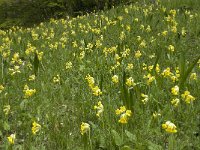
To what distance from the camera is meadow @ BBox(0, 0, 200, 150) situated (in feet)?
13.0

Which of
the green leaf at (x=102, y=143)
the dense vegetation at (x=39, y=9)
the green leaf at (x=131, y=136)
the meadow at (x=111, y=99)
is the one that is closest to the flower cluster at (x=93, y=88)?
the meadow at (x=111, y=99)

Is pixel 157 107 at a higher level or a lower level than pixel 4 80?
higher

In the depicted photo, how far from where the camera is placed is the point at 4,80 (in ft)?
23.3

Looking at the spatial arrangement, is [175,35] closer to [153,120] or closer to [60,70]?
[60,70]

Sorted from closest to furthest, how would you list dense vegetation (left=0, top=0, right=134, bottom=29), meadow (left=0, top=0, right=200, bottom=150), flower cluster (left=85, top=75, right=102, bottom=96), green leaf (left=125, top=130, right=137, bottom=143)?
green leaf (left=125, top=130, right=137, bottom=143) → meadow (left=0, top=0, right=200, bottom=150) → flower cluster (left=85, top=75, right=102, bottom=96) → dense vegetation (left=0, top=0, right=134, bottom=29)

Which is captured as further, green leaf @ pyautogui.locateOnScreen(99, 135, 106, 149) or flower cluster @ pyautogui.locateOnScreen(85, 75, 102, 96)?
flower cluster @ pyautogui.locateOnScreen(85, 75, 102, 96)

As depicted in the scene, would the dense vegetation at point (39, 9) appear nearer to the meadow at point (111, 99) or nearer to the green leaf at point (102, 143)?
the meadow at point (111, 99)

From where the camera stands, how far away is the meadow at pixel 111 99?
3971 mm

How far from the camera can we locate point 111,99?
514cm

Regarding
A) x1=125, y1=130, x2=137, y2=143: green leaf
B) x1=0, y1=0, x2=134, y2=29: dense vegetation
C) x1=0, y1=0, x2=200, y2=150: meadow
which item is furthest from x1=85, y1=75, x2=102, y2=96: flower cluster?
x1=0, y1=0, x2=134, y2=29: dense vegetation

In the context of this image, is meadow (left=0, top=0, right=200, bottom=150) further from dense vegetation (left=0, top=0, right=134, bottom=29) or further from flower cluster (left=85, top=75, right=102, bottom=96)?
→ dense vegetation (left=0, top=0, right=134, bottom=29)

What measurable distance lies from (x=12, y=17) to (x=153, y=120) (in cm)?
1563

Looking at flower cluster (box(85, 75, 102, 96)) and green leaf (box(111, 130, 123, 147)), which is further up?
flower cluster (box(85, 75, 102, 96))

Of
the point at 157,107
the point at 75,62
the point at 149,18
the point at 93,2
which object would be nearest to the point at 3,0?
the point at 93,2
